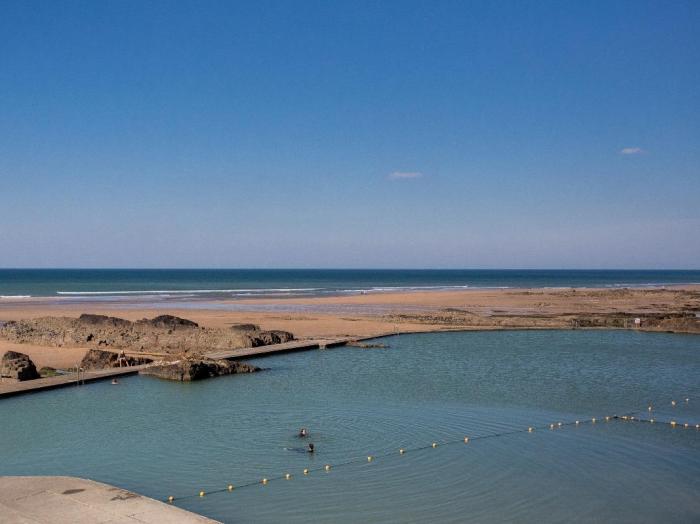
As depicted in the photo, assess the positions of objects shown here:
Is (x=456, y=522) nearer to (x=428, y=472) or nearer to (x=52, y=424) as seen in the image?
(x=428, y=472)

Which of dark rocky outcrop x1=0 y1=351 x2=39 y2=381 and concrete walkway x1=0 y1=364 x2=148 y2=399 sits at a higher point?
dark rocky outcrop x1=0 y1=351 x2=39 y2=381

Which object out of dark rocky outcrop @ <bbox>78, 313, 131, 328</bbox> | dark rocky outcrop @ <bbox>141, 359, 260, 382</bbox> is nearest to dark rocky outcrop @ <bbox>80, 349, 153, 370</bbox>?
dark rocky outcrop @ <bbox>141, 359, 260, 382</bbox>

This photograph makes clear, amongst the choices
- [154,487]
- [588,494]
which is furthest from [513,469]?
[154,487]

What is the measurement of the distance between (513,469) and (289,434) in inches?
242

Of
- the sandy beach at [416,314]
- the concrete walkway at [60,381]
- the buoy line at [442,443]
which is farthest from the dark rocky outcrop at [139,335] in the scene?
the buoy line at [442,443]

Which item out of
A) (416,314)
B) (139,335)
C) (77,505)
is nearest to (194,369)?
(139,335)

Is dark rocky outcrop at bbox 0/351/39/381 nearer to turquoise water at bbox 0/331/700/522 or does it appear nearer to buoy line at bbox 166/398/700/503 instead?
turquoise water at bbox 0/331/700/522

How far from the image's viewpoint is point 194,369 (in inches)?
1049

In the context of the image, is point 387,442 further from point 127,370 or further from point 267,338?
point 267,338

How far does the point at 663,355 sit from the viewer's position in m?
34.8

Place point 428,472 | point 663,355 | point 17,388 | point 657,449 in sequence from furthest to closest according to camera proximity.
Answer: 1. point 663,355
2. point 17,388
3. point 657,449
4. point 428,472

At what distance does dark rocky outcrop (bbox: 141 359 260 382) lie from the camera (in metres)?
26.5

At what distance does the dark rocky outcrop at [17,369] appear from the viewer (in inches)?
962

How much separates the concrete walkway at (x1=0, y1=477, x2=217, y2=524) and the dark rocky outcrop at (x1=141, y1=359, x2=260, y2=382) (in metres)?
13.0
